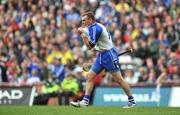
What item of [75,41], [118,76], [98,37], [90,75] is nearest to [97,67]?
[90,75]

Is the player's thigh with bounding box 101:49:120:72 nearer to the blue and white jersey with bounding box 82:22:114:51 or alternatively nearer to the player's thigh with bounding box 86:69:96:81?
the blue and white jersey with bounding box 82:22:114:51

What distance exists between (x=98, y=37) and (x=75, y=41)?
9.41 meters

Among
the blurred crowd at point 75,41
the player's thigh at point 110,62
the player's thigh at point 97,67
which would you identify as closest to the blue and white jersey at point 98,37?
the player's thigh at point 110,62

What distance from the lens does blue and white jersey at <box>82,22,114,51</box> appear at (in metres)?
16.3

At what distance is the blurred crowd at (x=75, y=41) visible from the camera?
23.3 m

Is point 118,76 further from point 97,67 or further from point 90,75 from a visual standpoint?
A: point 90,75

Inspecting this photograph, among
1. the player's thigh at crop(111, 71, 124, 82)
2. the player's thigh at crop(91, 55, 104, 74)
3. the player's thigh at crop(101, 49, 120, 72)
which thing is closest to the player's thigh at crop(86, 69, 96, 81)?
the player's thigh at crop(91, 55, 104, 74)

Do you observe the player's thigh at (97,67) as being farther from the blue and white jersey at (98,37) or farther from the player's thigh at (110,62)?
the blue and white jersey at (98,37)

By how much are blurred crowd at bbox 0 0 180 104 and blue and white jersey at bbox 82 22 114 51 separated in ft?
19.9

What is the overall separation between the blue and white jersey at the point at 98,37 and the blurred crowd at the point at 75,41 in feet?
19.9

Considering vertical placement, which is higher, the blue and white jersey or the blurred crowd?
the blurred crowd

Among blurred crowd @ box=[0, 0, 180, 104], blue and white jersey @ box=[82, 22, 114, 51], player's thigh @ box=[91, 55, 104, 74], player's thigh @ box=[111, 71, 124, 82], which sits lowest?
player's thigh @ box=[111, 71, 124, 82]

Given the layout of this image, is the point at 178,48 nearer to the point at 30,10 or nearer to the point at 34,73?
the point at 34,73

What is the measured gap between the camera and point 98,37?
16.4 metres
